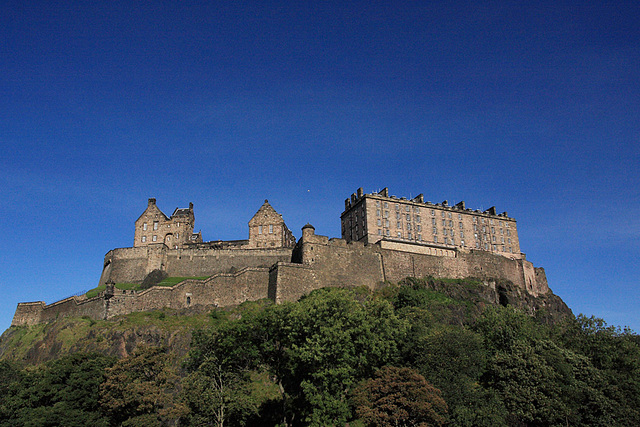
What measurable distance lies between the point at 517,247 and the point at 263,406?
6572 centimetres

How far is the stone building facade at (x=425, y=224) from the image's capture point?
84.0 meters

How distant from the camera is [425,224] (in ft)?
288

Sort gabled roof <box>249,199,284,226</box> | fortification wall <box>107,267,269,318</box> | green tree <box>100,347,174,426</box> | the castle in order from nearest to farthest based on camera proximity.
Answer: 1. green tree <box>100,347,174,426</box>
2. fortification wall <box>107,267,269,318</box>
3. the castle
4. gabled roof <box>249,199,284,226</box>

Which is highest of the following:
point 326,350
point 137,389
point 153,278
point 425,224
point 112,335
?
point 425,224

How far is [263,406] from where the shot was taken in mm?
46156

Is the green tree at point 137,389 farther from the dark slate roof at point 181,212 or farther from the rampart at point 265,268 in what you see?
the dark slate roof at point 181,212

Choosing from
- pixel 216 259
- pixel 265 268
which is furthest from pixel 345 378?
pixel 216 259

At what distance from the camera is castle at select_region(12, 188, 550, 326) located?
63.7 metres

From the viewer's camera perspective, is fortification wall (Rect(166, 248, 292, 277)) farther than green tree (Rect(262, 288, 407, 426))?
Yes

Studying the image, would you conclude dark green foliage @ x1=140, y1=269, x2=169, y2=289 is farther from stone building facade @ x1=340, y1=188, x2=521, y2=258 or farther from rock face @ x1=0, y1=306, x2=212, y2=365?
stone building facade @ x1=340, y1=188, x2=521, y2=258

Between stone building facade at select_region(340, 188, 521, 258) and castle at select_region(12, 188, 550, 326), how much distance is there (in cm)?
18

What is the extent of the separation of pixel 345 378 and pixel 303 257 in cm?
3119

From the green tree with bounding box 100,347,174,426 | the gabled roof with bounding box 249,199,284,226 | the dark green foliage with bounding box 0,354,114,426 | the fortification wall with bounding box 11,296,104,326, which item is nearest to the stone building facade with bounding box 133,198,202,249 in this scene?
the gabled roof with bounding box 249,199,284,226

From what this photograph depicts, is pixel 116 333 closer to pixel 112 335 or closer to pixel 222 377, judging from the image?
pixel 112 335
